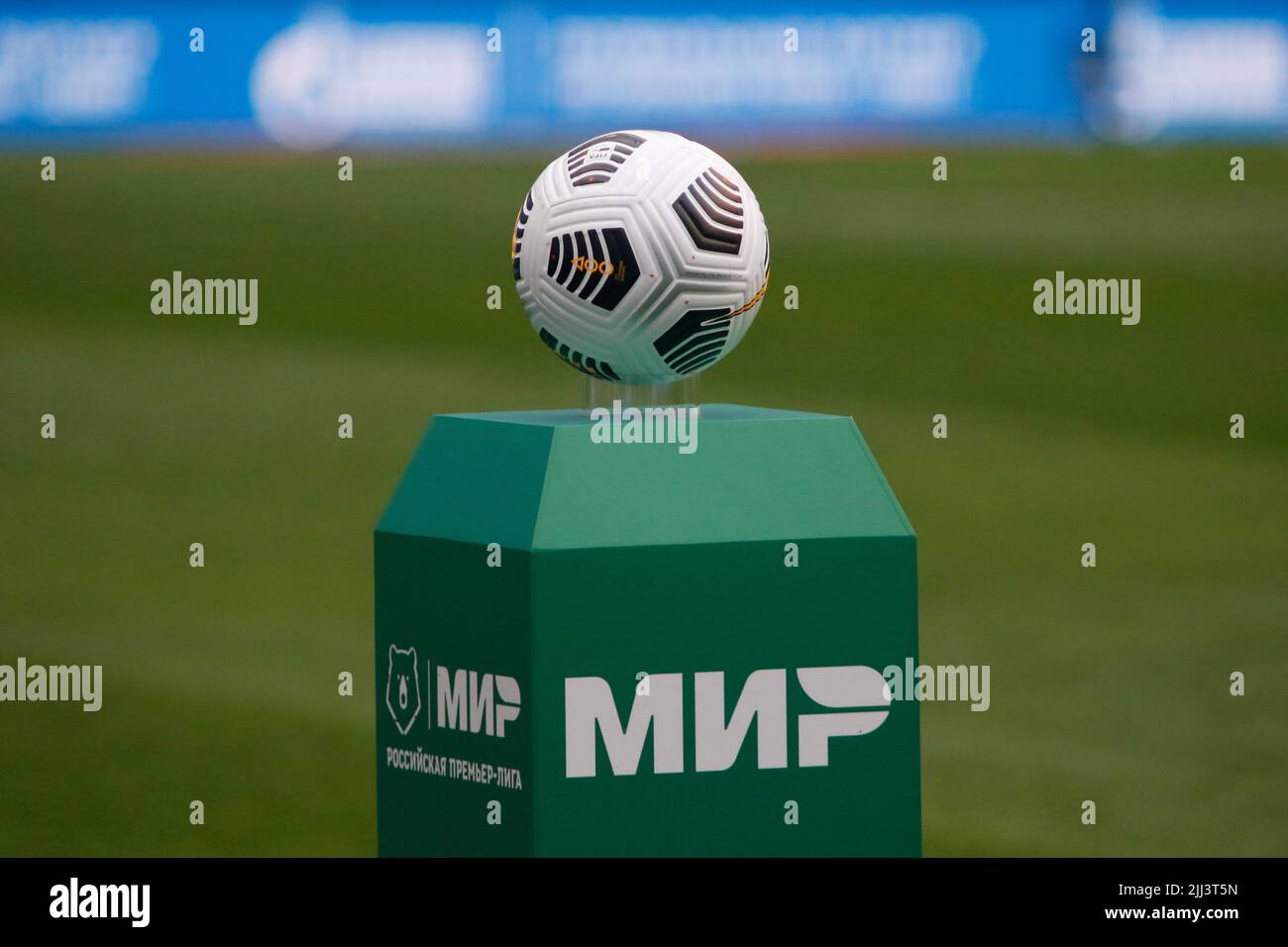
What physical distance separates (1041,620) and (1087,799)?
2875 mm

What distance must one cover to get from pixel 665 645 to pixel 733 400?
37.3ft

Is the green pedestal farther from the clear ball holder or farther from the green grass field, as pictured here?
the green grass field

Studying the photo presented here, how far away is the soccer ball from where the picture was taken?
256 inches

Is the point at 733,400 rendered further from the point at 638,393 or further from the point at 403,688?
the point at 403,688

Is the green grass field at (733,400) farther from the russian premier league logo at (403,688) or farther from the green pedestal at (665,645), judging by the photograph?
the green pedestal at (665,645)

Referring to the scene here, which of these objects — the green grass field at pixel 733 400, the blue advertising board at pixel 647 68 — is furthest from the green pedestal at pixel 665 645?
the blue advertising board at pixel 647 68

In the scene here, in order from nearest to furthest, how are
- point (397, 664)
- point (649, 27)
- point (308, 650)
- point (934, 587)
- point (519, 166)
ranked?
1. point (397, 664)
2. point (308, 650)
3. point (934, 587)
4. point (649, 27)
5. point (519, 166)

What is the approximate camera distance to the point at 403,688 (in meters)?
6.91

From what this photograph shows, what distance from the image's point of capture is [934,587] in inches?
566

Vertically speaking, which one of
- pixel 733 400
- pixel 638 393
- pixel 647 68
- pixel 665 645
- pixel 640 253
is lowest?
pixel 665 645

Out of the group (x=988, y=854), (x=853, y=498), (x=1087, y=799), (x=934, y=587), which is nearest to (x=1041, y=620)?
(x=934, y=587)

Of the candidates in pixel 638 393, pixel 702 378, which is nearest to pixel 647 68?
pixel 702 378

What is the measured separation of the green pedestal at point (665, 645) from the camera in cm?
625

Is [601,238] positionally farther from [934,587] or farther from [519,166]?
[519,166]
